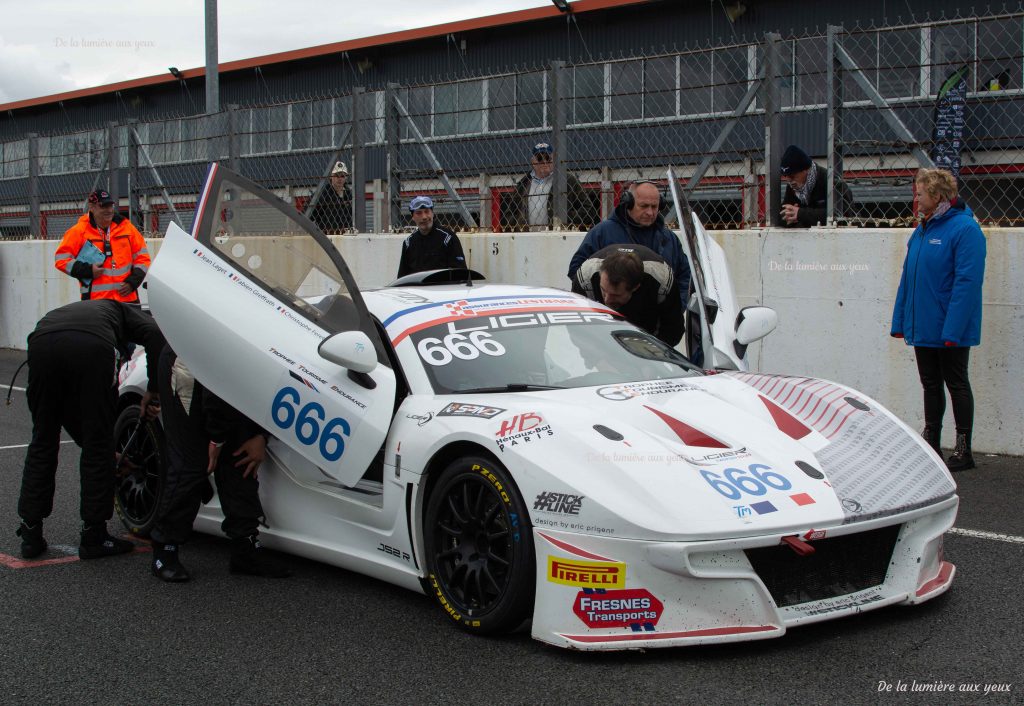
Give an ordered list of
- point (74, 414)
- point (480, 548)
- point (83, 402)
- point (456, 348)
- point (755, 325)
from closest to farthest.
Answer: point (480, 548) < point (456, 348) < point (83, 402) < point (74, 414) < point (755, 325)

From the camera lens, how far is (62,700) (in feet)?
12.8

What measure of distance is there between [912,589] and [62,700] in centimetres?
297

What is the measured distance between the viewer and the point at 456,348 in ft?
16.9

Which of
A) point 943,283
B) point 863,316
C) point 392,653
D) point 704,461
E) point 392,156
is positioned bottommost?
point 392,653

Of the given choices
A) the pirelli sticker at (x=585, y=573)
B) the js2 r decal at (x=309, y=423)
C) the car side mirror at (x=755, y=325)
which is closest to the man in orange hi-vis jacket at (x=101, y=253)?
the js2 r decal at (x=309, y=423)

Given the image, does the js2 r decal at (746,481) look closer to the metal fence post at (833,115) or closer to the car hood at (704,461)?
the car hood at (704,461)

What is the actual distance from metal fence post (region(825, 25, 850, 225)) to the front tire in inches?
206

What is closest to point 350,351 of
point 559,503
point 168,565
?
point 559,503

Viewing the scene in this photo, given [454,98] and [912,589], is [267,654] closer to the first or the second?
[912,589]

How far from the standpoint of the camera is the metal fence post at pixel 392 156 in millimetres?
11781

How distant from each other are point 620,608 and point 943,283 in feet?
14.4

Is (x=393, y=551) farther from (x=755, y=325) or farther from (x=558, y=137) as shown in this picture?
(x=558, y=137)

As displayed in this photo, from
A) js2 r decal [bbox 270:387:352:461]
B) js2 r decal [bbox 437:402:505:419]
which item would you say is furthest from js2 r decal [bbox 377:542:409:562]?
js2 r decal [bbox 437:402:505:419]

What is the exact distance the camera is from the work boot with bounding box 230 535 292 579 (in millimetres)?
5359
